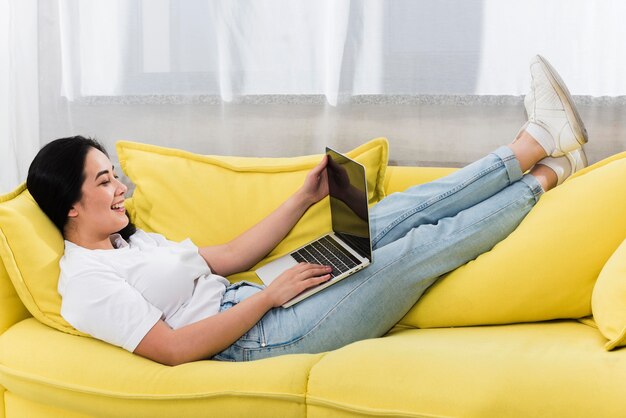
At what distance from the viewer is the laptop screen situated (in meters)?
1.62

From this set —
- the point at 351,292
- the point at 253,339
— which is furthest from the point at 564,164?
the point at 253,339

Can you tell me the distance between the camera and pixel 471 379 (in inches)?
50.7

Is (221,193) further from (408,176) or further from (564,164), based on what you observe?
(564,164)

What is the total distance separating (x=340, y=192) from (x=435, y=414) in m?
0.71

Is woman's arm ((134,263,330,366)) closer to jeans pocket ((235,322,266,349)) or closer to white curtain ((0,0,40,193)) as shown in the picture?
jeans pocket ((235,322,266,349))

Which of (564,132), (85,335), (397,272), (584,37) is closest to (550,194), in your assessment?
(564,132)

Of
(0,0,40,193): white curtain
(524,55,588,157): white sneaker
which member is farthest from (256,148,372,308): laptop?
(0,0,40,193): white curtain

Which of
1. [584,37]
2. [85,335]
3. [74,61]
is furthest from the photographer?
[74,61]

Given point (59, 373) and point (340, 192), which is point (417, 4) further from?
point (59, 373)

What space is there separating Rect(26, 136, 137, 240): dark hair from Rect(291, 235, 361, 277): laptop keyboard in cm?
59

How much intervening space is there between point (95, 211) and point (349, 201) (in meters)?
0.62

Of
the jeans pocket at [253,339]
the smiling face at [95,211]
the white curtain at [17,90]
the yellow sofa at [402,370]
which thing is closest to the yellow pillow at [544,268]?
the yellow sofa at [402,370]

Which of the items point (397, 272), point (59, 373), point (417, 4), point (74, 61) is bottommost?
point (59, 373)

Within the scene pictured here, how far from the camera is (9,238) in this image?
5.34 feet
